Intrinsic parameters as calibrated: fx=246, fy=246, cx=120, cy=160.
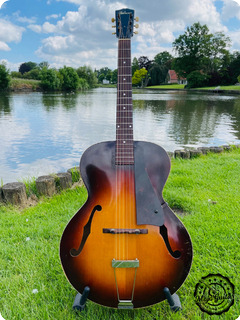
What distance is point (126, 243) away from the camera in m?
1.38

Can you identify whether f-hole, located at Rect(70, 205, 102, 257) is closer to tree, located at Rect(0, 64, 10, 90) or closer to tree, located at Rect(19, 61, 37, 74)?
tree, located at Rect(0, 64, 10, 90)

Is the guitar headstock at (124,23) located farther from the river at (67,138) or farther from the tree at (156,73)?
the tree at (156,73)

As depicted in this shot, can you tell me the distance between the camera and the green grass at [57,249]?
1555 millimetres

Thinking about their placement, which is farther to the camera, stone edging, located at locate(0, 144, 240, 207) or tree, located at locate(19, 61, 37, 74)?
tree, located at locate(19, 61, 37, 74)

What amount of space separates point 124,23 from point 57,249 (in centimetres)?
183

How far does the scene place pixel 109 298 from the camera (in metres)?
1.41

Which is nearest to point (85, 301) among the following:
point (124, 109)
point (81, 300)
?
point (81, 300)

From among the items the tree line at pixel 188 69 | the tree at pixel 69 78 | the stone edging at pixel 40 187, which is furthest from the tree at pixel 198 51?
the stone edging at pixel 40 187

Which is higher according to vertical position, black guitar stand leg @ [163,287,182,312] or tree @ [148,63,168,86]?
tree @ [148,63,168,86]

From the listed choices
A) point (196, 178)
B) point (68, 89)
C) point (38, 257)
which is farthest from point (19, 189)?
point (68, 89)

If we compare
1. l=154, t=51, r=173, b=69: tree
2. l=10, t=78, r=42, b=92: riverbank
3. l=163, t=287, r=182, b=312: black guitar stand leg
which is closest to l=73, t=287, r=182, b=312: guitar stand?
l=163, t=287, r=182, b=312: black guitar stand leg

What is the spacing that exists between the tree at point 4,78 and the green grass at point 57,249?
40.3 m

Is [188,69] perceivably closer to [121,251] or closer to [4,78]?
[4,78]

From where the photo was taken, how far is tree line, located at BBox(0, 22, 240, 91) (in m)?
36.8
